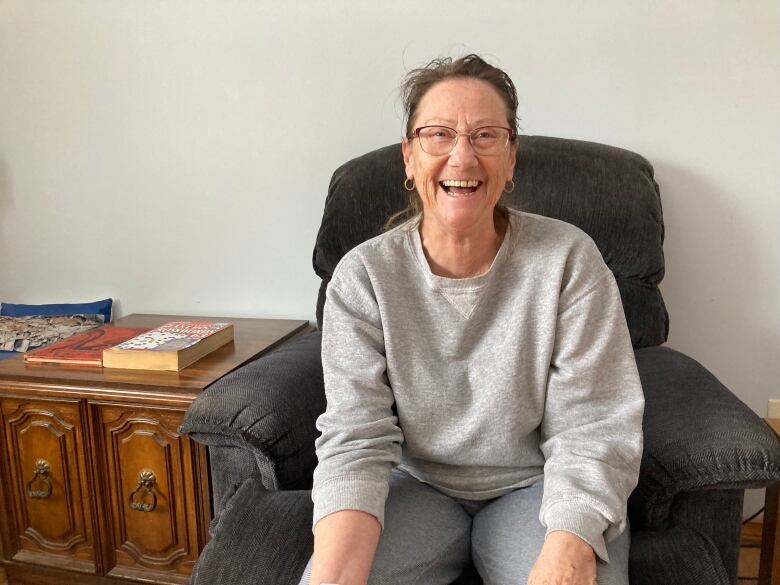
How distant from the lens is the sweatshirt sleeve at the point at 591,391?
0.94 m

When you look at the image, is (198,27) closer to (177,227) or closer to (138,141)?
(138,141)

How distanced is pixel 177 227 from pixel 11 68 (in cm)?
70

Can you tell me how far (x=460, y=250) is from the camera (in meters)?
1.04

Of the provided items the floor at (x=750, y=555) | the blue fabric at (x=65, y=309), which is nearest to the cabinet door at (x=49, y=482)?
the blue fabric at (x=65, y=309)

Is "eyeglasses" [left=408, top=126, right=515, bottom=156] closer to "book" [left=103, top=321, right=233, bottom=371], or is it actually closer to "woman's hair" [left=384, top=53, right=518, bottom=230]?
"woman's hair" [left=384, top=53, right=518, bottom=230]

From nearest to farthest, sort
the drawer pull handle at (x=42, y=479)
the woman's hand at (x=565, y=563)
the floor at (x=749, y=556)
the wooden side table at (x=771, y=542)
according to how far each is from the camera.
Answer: the woman's hand at (x=565, y=563) → the wooden side table at (x=771, y=542) → the drawer pull handle at (x=42, y=479) → the floor at (x=749, y=556)

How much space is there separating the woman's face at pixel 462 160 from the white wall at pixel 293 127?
2.38 ft

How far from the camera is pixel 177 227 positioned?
192 centimetres

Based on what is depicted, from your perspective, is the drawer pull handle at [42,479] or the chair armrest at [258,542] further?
the drawer pull handle at [42,479]

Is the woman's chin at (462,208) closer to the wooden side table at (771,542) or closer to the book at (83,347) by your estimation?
the wooden side table at (771,542)

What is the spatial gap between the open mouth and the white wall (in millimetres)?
767

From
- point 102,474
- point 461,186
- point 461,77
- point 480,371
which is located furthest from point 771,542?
point 102,474

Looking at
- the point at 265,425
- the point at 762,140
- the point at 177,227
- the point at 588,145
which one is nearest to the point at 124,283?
the point at 177,227

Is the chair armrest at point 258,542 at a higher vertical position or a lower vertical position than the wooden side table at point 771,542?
higher
